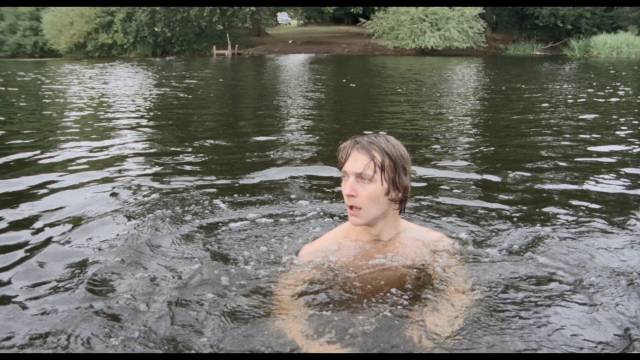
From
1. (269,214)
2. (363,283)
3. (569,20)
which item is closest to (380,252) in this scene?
(363,283)

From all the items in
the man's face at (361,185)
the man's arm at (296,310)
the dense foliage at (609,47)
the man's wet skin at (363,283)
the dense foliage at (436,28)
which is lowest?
the man's arm at (296,310)

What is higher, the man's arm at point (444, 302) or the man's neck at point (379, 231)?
the man's neck at point (379, 231)

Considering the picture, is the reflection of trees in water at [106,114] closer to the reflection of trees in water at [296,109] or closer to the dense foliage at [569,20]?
the reflection of trees in water at [296,109]

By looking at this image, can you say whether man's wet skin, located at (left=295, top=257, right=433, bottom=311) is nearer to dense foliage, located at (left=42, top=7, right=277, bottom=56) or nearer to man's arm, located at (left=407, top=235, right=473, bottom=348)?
man's arm, located at (left=407, top=235, right=473, bottom=348)

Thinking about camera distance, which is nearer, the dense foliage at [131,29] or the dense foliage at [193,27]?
the dense foliage at [193,27]

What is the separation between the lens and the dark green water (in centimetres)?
478

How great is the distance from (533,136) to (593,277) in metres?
7.96

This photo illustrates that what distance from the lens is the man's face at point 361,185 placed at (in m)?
4.79

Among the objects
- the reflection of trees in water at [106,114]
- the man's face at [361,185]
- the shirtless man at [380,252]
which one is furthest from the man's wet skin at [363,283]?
the reflection of trees in water at [106,114]

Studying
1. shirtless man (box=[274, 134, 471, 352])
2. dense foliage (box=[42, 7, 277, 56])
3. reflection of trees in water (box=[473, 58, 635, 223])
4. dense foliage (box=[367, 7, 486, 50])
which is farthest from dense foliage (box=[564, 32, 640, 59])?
shirtless man (box=[274, 134, 471, 352])

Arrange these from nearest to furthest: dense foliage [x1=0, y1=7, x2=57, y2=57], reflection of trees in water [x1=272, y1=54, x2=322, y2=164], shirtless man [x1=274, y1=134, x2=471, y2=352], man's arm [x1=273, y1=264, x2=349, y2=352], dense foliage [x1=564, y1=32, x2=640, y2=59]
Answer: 1. man's arm [x1=273, y1=264, x2=349, y2=352]
2. shirtless man [x1=274, y1=134, x2=471, y2=352]
3. reflection of trees in water [x1=272, y1=54, x2=322, y2=164]
4. dense foliage [x1=564, y1=32, x2=640, y2=59]
5. dense foliage [x1=0, y1=7, x2=57, y2=57]

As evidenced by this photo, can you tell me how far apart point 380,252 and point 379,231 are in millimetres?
199

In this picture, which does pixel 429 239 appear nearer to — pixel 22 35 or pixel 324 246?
pixel 324 246

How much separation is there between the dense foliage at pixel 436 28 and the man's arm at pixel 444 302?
39.8 metres
